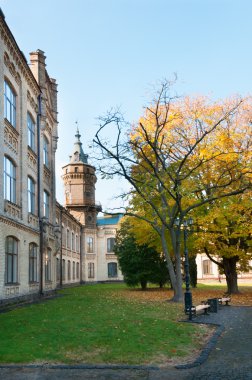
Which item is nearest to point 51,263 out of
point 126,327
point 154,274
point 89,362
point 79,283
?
point 154,274

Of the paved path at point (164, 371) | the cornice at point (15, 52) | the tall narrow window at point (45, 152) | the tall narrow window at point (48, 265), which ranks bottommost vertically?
the paved path at point (164, 371)

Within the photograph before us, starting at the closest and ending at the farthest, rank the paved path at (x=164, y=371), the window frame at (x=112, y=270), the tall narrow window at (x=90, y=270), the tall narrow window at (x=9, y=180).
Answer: the paved path at (x=164, y=371) → the tall narrow window at (x=9, y=180) → the tall narrow window at (x=90, y=270) → the window frame at (x=112, y=270)

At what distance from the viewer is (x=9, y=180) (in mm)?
20281

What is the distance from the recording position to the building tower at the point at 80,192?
58.0 metres

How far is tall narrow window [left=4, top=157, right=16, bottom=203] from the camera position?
19638mm

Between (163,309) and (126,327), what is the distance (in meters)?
5.93

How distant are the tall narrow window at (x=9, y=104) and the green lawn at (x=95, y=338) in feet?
31.3

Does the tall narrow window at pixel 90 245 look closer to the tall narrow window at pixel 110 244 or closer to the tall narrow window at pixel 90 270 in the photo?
the tall narrow window at pixel 90 270

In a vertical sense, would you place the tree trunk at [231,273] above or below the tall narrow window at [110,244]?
below

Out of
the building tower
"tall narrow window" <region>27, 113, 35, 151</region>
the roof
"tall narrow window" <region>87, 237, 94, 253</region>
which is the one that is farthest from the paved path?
the roof

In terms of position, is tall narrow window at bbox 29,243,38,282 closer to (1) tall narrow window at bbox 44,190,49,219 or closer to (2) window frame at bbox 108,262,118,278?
(1) tall narrow window at bbox 44,190,49,219

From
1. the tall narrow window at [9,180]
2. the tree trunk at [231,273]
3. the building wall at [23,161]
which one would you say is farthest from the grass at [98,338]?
the tree trunk at [231,273]

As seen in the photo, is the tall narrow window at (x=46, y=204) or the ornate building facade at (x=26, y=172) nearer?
the ornate building facade at (x=26, y=172)

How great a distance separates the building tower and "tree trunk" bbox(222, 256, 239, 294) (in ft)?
97.0
